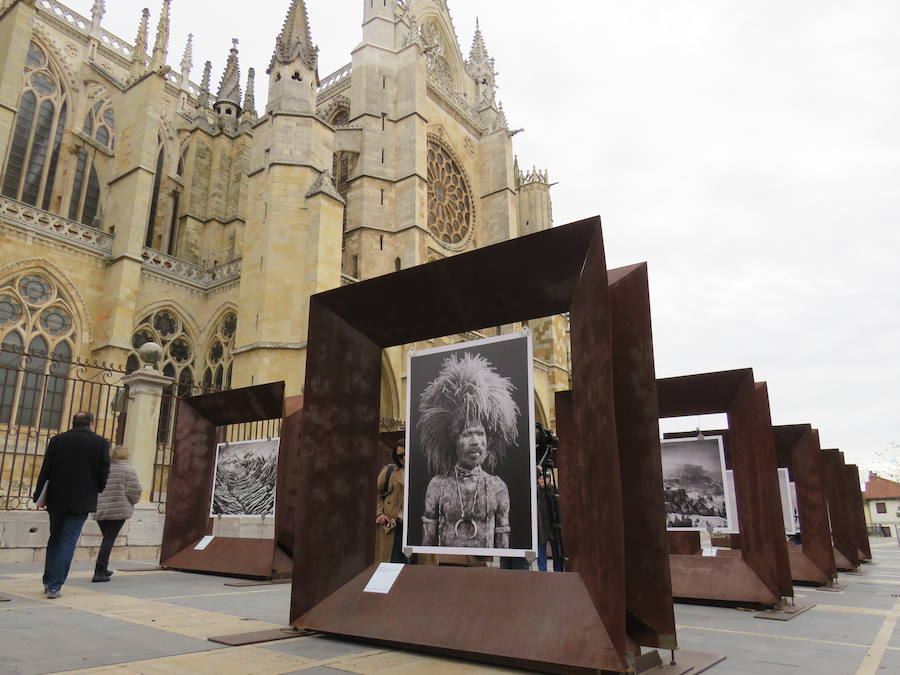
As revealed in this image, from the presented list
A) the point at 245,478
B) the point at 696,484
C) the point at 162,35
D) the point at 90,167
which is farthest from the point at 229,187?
the point at 696,484

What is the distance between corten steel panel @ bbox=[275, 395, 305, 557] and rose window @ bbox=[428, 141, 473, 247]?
18219 millimetres

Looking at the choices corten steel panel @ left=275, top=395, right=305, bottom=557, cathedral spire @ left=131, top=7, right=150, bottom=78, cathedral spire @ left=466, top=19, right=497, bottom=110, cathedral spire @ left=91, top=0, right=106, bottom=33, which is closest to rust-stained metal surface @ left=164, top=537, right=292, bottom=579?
corten steel panel @ left=275, top=395, right=305, bottom=557

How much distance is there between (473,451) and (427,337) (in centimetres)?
90

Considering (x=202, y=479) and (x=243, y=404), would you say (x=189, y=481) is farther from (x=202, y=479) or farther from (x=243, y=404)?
(x=243, y=404)

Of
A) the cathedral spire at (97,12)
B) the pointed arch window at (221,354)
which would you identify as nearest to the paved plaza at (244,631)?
the pointed arch window at (221,354)

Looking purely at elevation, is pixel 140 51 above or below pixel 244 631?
above

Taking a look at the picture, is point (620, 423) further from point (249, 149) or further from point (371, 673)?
point (249, 149)

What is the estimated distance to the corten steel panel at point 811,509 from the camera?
23.6 feet

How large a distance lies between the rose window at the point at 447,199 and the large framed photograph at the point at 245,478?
58.5 ft

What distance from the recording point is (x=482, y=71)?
32.3m

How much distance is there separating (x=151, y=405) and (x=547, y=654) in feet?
27.0

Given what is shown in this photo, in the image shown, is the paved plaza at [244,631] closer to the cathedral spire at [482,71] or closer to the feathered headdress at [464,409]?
the feathered headdress at [464,409]

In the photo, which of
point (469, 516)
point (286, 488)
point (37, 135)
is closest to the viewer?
point (469, 516)

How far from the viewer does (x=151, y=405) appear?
30.8 ft
